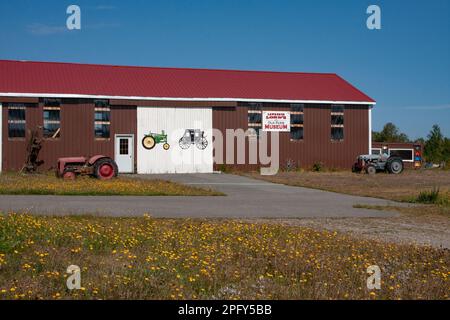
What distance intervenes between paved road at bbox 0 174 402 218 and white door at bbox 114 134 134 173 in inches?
588

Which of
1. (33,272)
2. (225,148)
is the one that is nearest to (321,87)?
(225,148)

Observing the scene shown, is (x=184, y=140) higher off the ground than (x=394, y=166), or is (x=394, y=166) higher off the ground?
(x=184, y=140)

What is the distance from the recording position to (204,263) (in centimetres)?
788

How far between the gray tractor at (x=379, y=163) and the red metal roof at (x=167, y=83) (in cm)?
418

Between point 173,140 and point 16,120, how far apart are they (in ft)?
30.3

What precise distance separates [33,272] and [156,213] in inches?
299

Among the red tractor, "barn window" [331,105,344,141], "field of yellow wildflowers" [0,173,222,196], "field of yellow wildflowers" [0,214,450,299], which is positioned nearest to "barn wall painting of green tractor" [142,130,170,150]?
the red tractor

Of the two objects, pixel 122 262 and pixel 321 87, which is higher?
pixel 321 87

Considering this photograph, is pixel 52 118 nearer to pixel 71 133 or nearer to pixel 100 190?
pixel 71 133

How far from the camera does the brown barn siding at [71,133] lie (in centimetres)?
3419

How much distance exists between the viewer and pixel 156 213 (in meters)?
14.8

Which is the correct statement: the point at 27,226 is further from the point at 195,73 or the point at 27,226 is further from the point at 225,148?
the point at 195,73

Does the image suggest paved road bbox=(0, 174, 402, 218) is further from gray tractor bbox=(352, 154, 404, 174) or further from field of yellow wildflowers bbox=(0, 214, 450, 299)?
gray tractor bbox=(352, 154, 404, 174)

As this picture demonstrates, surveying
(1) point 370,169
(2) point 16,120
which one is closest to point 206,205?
(2) point 16,120
